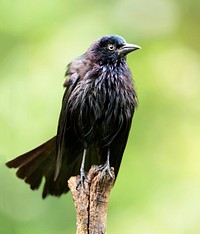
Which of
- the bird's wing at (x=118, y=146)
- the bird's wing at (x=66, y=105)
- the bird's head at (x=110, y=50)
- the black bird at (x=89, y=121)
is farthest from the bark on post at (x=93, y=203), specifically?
the bird's head at (x=110, y=50)

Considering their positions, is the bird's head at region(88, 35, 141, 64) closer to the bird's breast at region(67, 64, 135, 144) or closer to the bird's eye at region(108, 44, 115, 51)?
the bird's eye at region(108, 44, 115, 51)

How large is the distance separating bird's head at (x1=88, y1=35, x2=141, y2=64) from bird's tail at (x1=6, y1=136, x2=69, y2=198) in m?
0.77

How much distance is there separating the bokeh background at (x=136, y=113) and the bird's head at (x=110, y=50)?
1.02m

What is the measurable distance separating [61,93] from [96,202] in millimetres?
2363

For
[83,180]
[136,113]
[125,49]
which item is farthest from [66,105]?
[136,113]

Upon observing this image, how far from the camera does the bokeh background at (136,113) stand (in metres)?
7.51

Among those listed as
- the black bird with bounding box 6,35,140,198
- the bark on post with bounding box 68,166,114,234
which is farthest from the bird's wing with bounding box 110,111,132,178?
the bark on post with bounding box 68,166,114,234

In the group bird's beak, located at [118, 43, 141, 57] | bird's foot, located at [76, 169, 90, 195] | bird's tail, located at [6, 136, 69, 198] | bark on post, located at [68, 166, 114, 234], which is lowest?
bark on post, located at [68, 166, 114, 234]

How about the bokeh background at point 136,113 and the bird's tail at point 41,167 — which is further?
the bokeh background at point 136,113

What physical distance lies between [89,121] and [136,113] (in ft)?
3.84

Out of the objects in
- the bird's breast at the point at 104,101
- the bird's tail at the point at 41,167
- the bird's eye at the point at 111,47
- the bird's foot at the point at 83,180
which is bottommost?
the bird's foot at the point at 83,180

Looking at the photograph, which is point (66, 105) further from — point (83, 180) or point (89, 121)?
point (83, 180)

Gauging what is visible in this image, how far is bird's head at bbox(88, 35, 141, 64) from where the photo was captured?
6758mm

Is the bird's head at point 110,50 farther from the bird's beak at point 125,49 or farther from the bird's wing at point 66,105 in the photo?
the bird's wing at point 66,105
